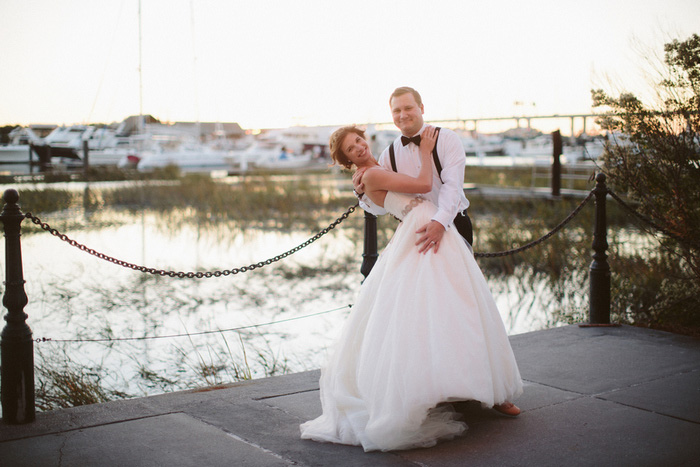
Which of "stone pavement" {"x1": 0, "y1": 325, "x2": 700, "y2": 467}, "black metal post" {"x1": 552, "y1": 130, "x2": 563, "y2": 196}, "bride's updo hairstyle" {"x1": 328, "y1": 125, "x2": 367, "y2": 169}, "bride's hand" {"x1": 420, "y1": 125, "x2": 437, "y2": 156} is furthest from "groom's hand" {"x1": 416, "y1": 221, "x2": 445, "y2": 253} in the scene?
"black metal post" {"x1": 552, "y1": 130, "x2": 563, "y2": 196}

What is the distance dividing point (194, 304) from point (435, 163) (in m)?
5.36

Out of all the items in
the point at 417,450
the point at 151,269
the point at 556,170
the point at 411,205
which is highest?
the point at 556,170

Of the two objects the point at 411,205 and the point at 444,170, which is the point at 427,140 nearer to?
the point at 444,170

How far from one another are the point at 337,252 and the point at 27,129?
2418 cm

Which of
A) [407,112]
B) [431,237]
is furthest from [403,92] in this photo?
[431,237]

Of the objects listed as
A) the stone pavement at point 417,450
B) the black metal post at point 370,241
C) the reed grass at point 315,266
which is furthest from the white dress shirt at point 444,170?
the reed grass at point 315,266

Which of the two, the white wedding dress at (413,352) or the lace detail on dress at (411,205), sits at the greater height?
the lace detail on dress at (411,205)

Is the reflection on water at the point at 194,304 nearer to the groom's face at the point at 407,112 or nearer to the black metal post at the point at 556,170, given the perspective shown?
the groom's face at the point at 407,112

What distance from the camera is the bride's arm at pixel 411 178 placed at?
145 inches

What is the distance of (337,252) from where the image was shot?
1162 centimetres

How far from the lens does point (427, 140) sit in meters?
3.73

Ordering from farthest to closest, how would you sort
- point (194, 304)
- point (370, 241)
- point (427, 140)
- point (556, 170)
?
point (556, 170), point (194, 304), point (370, 241), point (427, 140)

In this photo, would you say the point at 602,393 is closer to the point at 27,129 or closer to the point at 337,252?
the point at 337,252

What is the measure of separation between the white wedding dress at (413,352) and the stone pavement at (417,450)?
0.14 metres
